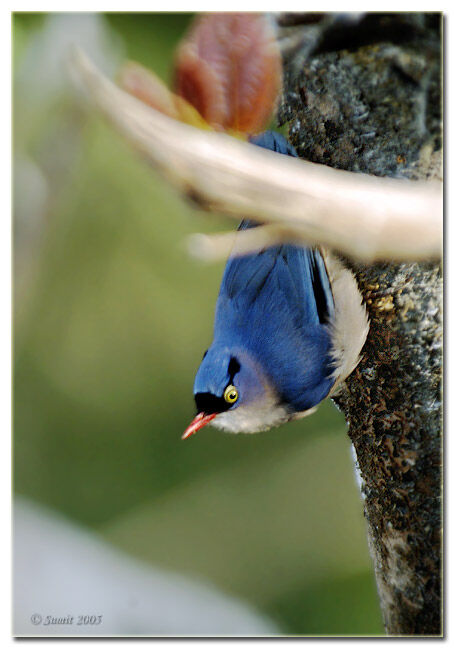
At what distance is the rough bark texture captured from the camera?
4.27 ft

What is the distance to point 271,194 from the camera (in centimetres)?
89

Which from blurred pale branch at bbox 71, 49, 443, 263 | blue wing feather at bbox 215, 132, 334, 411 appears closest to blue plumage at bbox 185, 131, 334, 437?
blue wing feather at bbox 215, 132, 334, 411

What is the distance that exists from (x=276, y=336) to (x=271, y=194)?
543 mm

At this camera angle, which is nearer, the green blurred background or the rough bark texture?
the rough bark texture

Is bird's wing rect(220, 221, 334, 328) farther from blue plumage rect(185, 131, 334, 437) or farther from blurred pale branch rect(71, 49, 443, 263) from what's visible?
blurred pale branch rect(71, 49, 443, 263)

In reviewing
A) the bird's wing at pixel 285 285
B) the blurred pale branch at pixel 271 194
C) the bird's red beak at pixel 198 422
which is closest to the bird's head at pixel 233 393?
the bird's red beak at pixel 198 422

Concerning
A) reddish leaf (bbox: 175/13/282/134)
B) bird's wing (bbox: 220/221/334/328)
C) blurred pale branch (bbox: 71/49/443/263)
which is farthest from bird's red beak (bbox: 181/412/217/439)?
reddish leaf (bbox: 175/13/282/134)

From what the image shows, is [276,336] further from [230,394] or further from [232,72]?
[232,72]

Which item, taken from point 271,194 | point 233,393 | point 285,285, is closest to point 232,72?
point 285,285

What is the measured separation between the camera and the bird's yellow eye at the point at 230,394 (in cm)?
133

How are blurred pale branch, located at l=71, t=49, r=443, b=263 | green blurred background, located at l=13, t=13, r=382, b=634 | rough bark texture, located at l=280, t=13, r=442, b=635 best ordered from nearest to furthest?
1. blurred pale branch, located at l=71, t=49, r=443, b=263
2. rough bark texture, located at l=280, t=13, r=442, b=635
3. green blurred background, located at l=13, t=13, r=382, b=634

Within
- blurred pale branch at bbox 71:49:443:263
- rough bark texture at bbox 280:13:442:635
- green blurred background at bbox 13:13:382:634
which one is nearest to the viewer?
blurred pale branch at bbox 71:49:443:263

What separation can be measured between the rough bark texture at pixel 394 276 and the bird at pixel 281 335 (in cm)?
6

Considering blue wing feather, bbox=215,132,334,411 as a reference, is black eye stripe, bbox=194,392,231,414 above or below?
below
